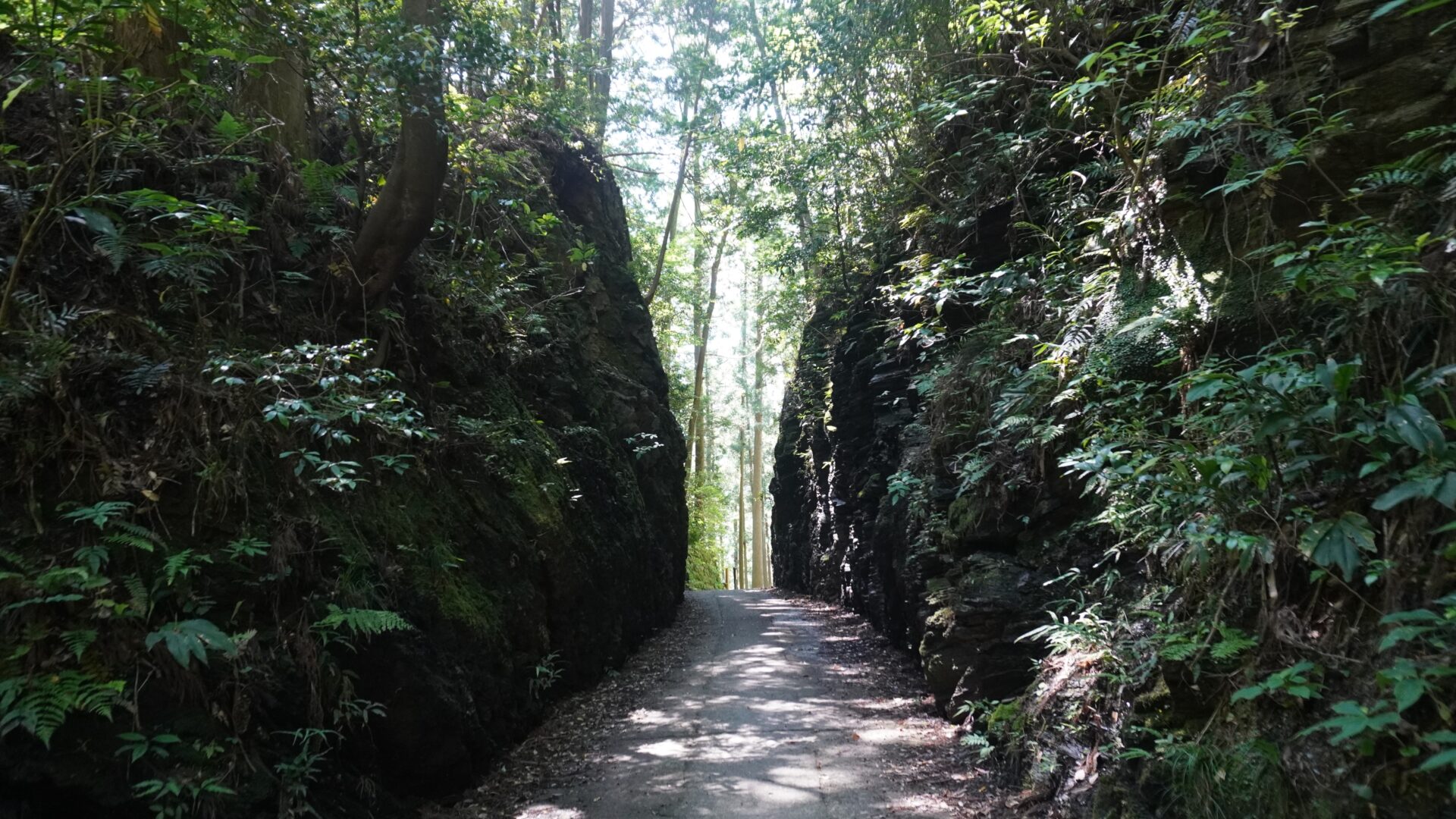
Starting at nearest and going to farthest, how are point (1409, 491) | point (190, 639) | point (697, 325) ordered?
point (1409, 491) < point (190, 639) < point (697, 325)

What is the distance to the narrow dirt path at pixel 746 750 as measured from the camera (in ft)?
17.9

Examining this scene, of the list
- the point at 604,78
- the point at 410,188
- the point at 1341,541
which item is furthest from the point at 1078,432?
the point at 604,78

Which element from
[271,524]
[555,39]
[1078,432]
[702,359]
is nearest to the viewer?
[271,524]

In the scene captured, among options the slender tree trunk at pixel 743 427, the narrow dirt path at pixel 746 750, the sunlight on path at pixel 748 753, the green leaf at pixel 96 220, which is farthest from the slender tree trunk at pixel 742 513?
the green leaf at pixel 96 220

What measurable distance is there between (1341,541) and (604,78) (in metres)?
20.1

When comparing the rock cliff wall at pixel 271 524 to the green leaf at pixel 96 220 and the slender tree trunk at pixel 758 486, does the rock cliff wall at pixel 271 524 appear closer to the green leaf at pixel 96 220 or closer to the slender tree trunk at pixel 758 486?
the green leaf at pixel 96 220

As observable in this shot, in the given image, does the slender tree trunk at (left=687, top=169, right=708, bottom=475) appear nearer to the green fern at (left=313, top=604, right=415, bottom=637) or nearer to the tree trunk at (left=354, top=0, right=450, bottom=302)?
the tree trunk at (left=354, top=0, right=450, bottom=302)

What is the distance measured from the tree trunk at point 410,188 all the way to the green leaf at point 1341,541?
700cm

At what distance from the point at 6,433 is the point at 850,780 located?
19.9 ft

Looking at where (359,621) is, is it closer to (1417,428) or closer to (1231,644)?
(1231,644)

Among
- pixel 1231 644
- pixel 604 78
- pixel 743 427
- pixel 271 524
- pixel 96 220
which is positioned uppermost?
pixel 604 78

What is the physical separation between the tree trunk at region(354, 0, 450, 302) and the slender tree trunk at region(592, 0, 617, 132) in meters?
11.8

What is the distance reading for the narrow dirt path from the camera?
215 inches

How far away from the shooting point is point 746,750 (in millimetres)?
6695
